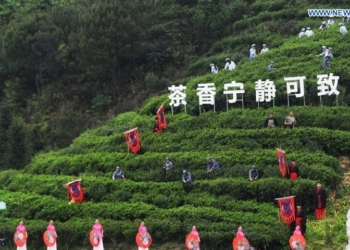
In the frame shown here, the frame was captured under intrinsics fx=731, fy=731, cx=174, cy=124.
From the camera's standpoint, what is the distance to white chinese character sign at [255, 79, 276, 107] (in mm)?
27125

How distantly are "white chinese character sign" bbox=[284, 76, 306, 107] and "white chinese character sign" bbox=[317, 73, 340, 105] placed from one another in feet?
1.99

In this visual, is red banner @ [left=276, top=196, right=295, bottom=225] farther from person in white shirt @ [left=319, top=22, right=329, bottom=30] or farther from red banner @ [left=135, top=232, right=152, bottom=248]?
person in white shirt @ [left=319, top=22, right=329, bottom=30]

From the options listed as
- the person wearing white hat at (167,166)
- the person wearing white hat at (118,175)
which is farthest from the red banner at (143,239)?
the person wearing white hat at (118,175)

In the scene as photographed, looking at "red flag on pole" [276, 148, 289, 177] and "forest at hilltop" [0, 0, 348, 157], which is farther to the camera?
"forest at hilltop" [0, 0, 348, 157]

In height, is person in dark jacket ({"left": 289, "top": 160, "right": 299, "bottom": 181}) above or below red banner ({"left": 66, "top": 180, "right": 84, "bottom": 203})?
above

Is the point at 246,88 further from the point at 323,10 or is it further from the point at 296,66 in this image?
the point at 323,10

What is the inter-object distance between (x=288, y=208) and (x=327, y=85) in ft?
29.3

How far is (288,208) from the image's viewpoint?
61.3 ft

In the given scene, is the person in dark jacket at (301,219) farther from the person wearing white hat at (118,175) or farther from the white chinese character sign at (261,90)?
the white chinese character sign at (261,90)

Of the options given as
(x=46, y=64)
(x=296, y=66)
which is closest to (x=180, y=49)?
(x=46, y=64)

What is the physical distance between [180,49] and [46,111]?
8.51 meters

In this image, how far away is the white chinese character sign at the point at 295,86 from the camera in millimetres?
26625

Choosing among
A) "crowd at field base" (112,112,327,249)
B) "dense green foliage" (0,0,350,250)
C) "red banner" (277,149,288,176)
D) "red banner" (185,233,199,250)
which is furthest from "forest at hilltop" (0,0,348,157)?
"red banner" (185,233,199,250)

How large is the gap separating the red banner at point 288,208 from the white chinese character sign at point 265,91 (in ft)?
29.4
